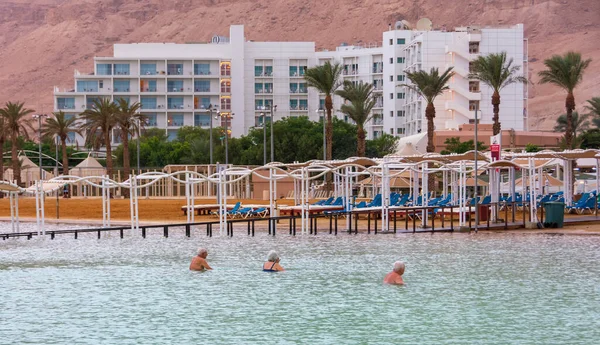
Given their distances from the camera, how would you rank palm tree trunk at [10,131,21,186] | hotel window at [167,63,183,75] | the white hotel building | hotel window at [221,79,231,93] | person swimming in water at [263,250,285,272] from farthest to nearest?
hotel window at [221,79,231,93] → hotel window at [167,63,183,75] → the white hotel building → palm tree trunk at [10,131,21,186] → person swimming in water at [263,250,285,272]

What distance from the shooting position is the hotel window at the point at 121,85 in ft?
456

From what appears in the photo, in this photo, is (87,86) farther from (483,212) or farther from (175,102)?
(483,212)

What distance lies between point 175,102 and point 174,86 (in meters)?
2.10

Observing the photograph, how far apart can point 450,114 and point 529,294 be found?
318 feet

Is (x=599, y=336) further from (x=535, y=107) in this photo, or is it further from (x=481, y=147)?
(x=535, y=107)

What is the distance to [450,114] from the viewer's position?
117688mm

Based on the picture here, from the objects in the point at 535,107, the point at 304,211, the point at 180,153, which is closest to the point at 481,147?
the point at 180,153

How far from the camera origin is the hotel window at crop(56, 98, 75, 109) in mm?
139875

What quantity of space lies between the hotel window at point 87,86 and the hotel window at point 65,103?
1.77m

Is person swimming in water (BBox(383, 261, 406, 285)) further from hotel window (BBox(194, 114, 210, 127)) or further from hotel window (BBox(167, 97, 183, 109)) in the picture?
hotel window (BBox(167, 97, 183, 109))

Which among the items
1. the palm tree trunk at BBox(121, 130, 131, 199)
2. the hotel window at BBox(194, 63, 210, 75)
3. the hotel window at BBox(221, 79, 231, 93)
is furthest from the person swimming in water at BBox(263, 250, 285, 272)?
the hotel window at BBox(221, 79, 231, 93)

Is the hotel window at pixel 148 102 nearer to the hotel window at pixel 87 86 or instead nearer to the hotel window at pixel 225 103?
the hotel window at pixel 87 86

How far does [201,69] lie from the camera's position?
141 meters

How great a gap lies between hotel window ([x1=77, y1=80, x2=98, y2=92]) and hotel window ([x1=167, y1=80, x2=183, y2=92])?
9.47 meters
